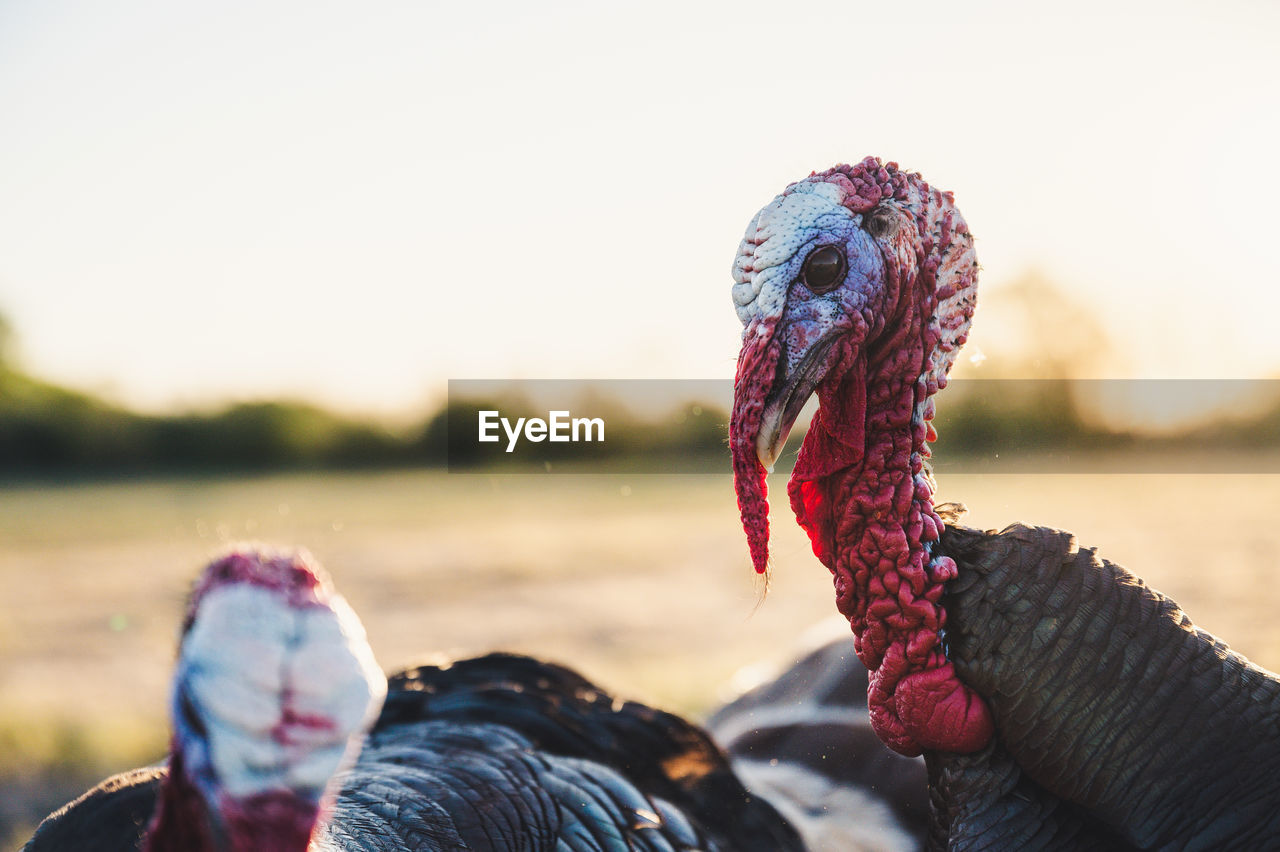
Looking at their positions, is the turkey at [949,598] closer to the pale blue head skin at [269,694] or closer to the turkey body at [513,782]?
the turkey body at [513,782]

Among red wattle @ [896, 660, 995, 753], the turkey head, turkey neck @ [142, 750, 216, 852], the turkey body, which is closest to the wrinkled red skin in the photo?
red wattle @ [896, 660, 995, 753]

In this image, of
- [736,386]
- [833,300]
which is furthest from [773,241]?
[736,386]

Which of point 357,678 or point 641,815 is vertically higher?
point 357,678

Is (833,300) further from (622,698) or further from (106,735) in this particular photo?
(106,735)

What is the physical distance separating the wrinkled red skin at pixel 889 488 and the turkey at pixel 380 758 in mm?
769

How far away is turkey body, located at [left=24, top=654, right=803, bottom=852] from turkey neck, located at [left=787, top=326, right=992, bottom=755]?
2.39 ft

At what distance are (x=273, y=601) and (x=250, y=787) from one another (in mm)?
233

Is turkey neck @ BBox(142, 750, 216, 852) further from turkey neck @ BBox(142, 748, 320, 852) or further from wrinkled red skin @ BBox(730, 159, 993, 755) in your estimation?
wrinkled red skin @ BBox(730, 159, 993, 755)

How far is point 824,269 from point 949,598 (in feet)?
2.24

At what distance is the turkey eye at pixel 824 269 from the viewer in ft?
5.88

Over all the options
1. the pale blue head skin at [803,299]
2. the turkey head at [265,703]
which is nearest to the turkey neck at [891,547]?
the pale blue head skin at [803,299]

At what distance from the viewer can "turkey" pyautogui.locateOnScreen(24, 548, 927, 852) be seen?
113cm

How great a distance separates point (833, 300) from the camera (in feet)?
5.85

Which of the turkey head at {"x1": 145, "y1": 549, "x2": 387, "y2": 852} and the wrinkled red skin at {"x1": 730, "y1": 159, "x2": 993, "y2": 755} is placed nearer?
the turkey head at {"x1": 145, "y1": 549, "x2": 387, "y2": 852}
